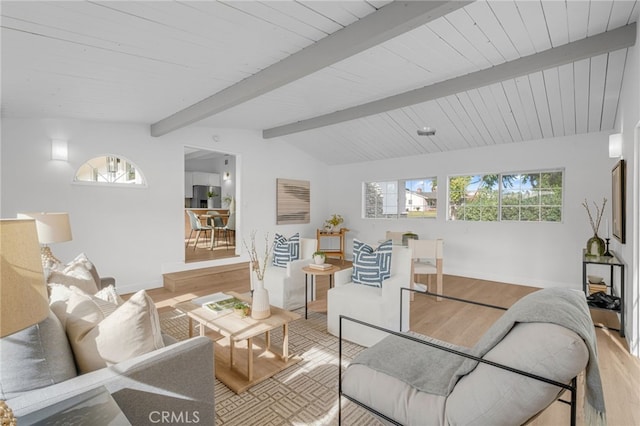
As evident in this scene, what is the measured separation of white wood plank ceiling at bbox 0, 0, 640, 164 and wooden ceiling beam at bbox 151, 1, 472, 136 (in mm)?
36

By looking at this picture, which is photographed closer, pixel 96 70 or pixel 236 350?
pixel 96 70

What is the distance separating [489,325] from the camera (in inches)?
131

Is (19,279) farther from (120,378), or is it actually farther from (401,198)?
(401,198)

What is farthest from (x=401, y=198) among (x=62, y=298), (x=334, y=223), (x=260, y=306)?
(x=62, y=298)

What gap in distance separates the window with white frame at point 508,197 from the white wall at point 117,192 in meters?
3.97

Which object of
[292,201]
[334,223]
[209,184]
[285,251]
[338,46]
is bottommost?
[285,251]

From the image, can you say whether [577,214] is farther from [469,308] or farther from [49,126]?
[49,126]

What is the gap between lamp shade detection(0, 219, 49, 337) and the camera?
69 cm

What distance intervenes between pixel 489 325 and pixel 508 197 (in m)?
2.78

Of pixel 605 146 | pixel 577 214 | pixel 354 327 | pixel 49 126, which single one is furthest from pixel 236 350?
pixel 605 146

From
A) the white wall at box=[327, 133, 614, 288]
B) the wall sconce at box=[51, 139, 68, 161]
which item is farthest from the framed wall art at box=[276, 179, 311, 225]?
the wall sconce at box=[51, 139, 68, 161]

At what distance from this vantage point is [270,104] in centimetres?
445

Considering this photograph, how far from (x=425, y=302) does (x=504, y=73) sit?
109 inches

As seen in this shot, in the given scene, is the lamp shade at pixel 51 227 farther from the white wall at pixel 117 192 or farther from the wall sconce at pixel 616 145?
the wall sconce at pixel 616 145
